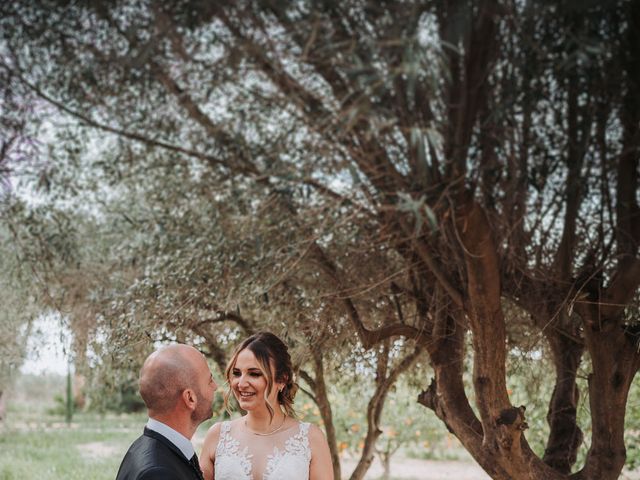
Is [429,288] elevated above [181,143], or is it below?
below

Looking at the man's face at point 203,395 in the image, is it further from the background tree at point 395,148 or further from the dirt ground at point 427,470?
the dirt ground at point 427,470

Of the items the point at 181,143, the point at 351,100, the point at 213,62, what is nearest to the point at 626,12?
the point at 351,100

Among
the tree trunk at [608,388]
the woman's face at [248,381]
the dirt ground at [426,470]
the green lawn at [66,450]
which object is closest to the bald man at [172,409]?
Result: the woman's face at [248,381]

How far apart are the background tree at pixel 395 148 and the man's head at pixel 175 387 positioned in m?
0.72

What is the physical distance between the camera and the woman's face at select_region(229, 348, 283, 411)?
338 cm

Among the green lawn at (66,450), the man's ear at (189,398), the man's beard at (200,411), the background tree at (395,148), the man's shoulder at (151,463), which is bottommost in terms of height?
the green lawn at (66,450)

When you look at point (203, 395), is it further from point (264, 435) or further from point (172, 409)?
point (264, 435)

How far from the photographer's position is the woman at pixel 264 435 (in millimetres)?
3379

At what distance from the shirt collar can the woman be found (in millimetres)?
1068

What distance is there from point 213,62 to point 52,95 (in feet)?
2.30

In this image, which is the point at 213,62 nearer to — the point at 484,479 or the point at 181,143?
the point at 181,143

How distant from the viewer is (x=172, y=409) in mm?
2340

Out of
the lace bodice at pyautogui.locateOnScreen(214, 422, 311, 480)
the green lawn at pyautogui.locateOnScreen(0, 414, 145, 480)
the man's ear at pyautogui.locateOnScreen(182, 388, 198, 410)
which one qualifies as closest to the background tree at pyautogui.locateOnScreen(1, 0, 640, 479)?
the lace bodice at pyautogui.locateOnScreen(214, 422, 311, 480)

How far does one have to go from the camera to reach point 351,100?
106 inches
